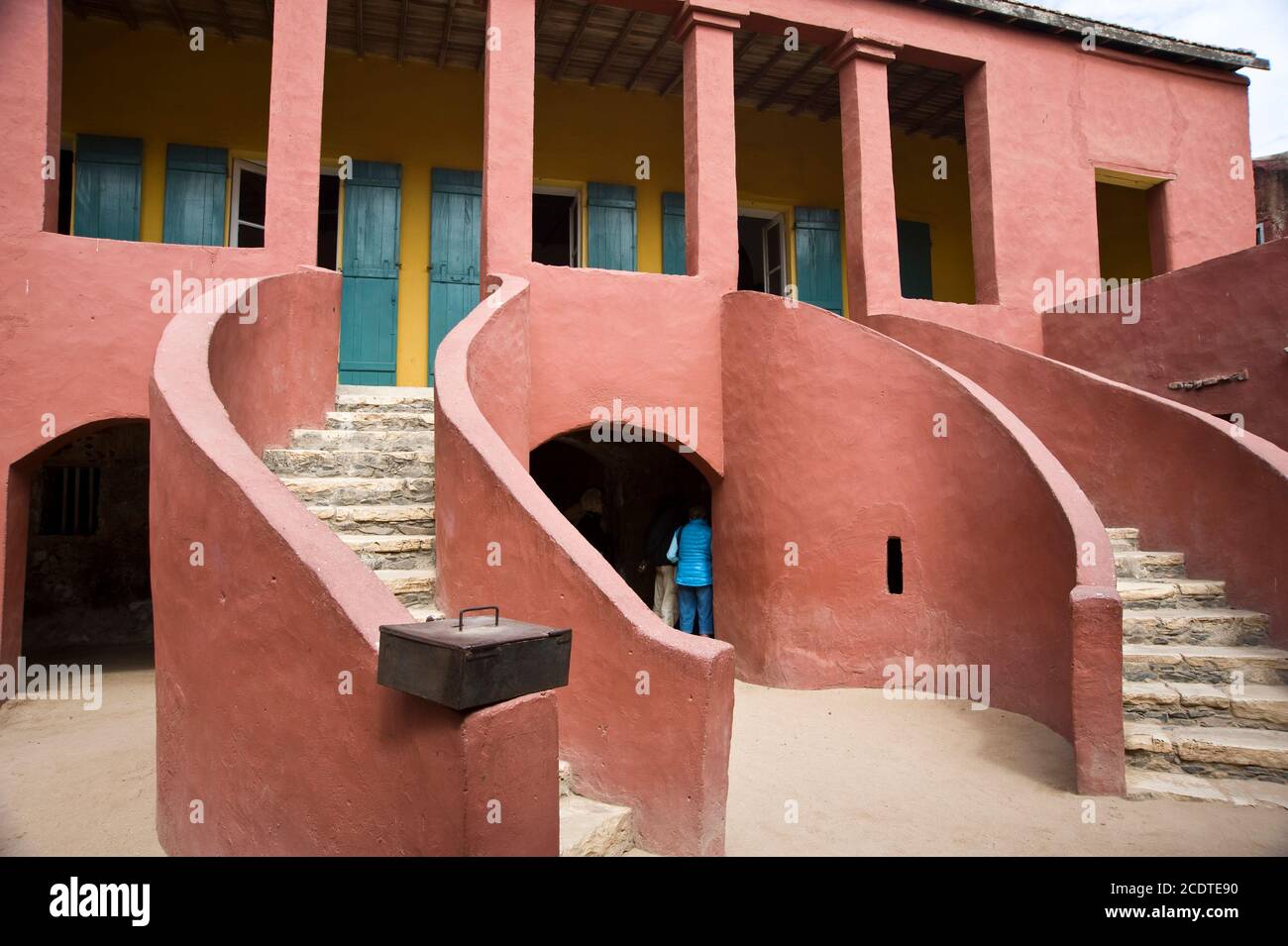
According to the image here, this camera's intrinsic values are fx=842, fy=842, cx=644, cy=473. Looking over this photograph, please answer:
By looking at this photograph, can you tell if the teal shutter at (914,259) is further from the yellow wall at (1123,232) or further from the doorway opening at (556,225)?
the doorway opening at (556,225)

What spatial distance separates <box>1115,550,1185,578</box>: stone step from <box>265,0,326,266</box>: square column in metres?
6.36

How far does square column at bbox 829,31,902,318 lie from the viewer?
8.05 m

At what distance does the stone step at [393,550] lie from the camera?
4602mm

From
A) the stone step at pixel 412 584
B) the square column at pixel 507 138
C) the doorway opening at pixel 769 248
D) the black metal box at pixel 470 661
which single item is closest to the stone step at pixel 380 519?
the stone step at pixel 412 584

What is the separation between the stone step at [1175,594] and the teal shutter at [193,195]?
8.78 meters

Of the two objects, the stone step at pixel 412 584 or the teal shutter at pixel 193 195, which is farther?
the teal shutter at pixel 193 195

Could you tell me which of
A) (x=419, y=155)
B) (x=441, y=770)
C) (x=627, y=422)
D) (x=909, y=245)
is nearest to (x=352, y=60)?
(x=419, y=155)

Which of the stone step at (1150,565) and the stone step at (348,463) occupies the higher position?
the stone step at (348,463)

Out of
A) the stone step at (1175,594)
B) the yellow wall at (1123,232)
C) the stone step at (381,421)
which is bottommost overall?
the stone step at (1175,594)

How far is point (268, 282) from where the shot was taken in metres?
5.67

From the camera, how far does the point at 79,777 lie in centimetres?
471

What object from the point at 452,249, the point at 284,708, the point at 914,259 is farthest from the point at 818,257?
the point at 284,708

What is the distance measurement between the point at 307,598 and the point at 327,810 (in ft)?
2.25

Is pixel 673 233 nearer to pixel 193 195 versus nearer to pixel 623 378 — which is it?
pixel 623 378
